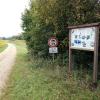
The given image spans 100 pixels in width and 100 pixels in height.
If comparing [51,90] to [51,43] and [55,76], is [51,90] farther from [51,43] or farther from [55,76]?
[51,43]

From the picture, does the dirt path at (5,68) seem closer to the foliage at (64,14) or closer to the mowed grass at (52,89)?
the mowed grass at (52,89)

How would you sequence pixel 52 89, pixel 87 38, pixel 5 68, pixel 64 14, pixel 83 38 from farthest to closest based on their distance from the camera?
pixel 5 68
pixel 64 14
pixel 83 38
pixel 87 38
pixel 52 89

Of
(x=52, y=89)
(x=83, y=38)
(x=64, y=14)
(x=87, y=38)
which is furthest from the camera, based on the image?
(x=64, y=14)

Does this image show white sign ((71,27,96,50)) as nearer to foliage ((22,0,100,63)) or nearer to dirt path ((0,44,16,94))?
foliage ((22,0,100,63))

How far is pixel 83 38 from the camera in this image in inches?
357

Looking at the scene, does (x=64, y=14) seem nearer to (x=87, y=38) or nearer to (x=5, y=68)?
(x=87, y=38)

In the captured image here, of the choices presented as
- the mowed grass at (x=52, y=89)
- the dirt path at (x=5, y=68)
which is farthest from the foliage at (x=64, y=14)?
the dirt path at (x=5, y=68)

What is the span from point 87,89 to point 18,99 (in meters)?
2.21

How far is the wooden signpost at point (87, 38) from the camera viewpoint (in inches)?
325

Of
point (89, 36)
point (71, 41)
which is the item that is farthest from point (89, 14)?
point (89, 36)

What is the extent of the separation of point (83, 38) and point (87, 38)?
28 cm

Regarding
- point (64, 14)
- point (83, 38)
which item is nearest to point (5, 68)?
point (64, 14)

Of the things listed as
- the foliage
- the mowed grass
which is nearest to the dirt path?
the mowed grass

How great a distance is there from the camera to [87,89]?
8.01m
